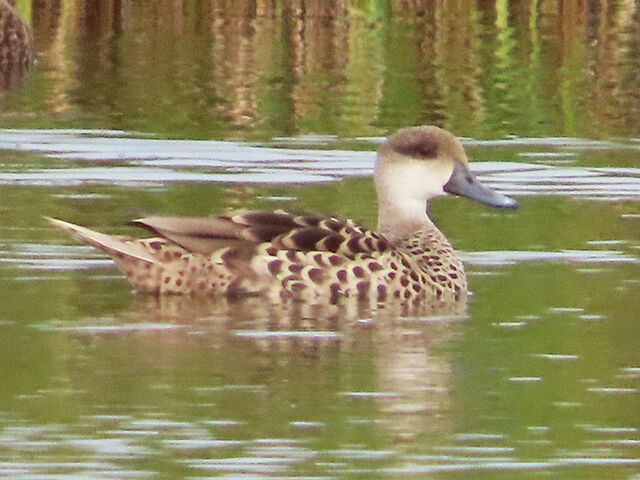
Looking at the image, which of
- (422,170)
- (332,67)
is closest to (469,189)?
(422,170)

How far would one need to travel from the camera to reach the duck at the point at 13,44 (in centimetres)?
1858

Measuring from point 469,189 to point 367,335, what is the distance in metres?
1.73

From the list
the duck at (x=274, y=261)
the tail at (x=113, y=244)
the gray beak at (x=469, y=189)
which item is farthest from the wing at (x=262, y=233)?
the gray beak at (x=469, y=189)

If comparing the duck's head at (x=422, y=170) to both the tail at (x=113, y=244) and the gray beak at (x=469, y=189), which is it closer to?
the gray beak at (x=469, y=189)

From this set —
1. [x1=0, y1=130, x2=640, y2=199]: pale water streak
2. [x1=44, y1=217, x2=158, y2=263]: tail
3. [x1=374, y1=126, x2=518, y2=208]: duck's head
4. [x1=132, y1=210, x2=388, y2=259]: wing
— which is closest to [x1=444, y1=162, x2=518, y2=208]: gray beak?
[x1=374, y1=126, x2=518, y2=208]: duck's head

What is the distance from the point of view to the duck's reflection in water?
7531 millimetres

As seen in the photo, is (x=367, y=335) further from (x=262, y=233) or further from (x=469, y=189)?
(x=469, y=189)

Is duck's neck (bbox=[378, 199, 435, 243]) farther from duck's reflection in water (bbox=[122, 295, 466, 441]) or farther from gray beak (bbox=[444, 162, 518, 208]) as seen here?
duck's reflection in water (bbox=[122, 295, 466, 441])

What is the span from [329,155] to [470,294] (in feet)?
14.0

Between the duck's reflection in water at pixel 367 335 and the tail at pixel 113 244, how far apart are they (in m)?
0.18

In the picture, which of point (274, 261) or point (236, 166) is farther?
point (236, 166)

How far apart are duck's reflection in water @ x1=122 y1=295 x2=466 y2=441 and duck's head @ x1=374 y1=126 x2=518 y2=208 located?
0.82 meters

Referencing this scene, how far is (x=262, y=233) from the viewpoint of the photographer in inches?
377

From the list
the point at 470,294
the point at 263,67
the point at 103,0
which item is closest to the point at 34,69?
the point at 263,67
